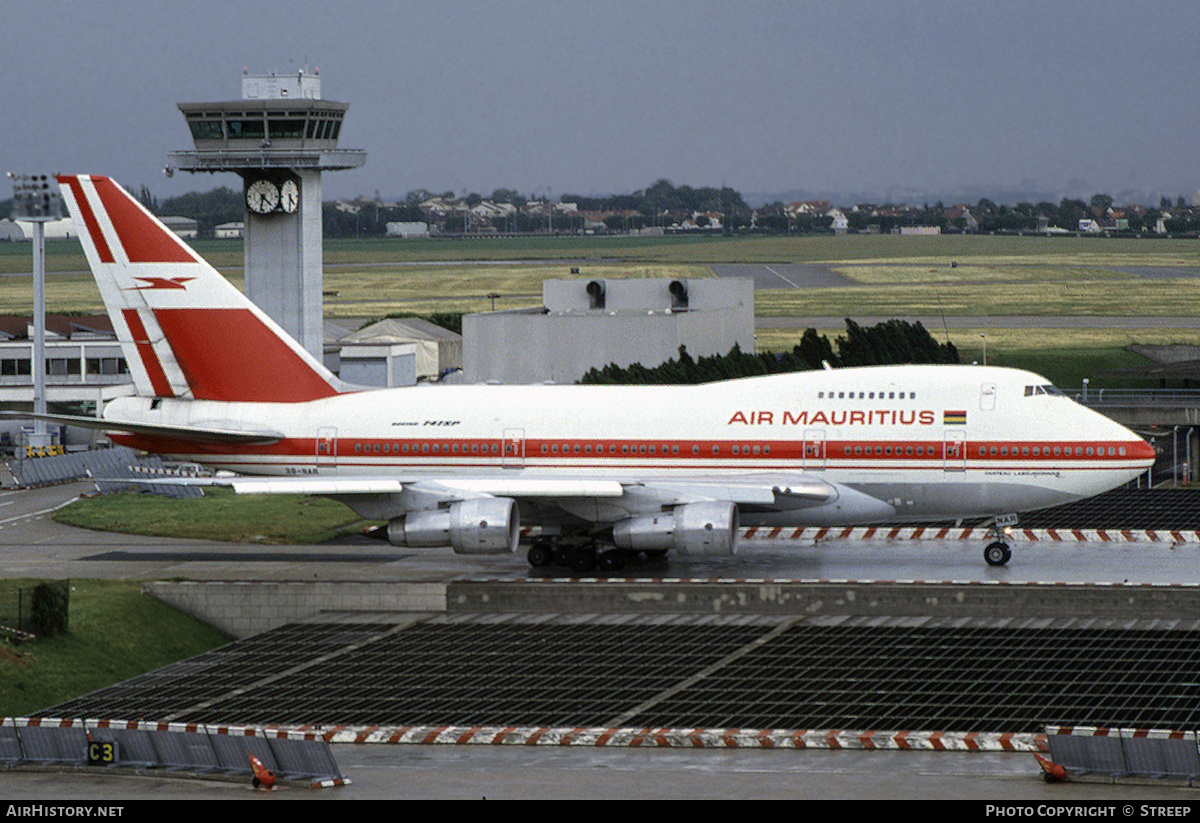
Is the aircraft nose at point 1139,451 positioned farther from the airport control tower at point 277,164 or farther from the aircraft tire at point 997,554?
the airport control tower at point 277,164

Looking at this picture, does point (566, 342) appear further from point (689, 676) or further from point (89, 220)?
point (689, 676)

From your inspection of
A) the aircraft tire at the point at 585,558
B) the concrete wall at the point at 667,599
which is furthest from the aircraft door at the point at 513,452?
the concrete wall at the point at 667,599

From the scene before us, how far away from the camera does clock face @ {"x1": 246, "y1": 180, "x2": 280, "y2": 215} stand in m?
77.2

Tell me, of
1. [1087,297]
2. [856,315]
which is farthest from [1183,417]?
[1087,297]

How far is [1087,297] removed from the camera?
627 feet

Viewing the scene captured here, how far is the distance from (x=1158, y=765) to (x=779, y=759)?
21.3 feet

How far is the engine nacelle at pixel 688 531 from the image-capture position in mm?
43250

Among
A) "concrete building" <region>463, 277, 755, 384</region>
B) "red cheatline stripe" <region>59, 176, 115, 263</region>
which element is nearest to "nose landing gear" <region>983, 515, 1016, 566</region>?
"red cheatline stripe" <region>59, 176, 115, 263</region>

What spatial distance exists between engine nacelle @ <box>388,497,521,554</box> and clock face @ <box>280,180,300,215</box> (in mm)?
36240

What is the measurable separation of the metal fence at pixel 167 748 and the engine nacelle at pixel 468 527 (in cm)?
1548

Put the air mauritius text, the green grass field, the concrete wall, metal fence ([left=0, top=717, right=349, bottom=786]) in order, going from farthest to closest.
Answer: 1. the air mauritius text
2. the concrete wall
3. the green grass field
4. metal fence ([left=0, top=717, right=349, bottom=786])

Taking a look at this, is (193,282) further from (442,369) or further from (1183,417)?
(442,369)

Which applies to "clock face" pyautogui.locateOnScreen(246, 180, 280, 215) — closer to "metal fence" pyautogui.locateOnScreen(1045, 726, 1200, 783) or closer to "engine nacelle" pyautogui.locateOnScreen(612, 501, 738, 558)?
"engine nacelle" pyautogui.locateOnScreen(612, 501, 738, 558)

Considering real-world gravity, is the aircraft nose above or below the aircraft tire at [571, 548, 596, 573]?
above
